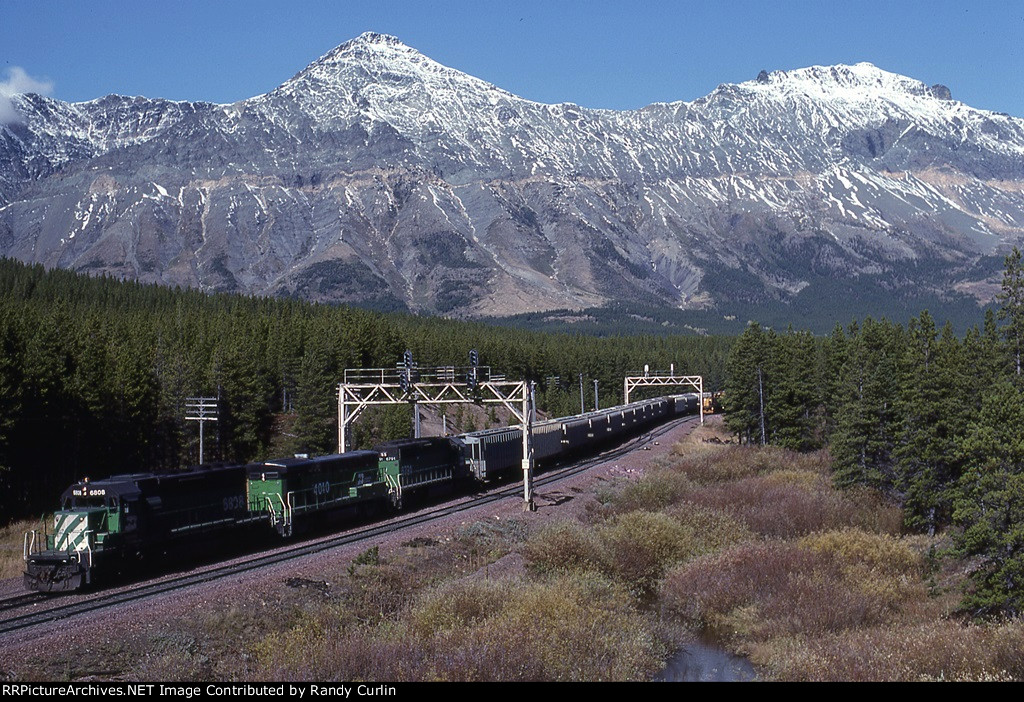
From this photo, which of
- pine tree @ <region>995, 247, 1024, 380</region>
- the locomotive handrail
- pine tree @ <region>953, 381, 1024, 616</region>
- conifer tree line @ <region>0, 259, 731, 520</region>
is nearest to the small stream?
pine tree @ <region>953, 381, 1024, 616</region>

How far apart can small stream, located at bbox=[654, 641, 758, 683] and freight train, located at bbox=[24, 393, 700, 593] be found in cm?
1826

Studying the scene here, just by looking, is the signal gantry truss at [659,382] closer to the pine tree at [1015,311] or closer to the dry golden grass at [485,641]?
the pine tree at [1015,311]

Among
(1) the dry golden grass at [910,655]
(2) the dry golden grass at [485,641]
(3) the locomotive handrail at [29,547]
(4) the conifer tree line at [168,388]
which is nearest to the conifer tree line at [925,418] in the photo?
(1) the dry golden grass at [910,655]

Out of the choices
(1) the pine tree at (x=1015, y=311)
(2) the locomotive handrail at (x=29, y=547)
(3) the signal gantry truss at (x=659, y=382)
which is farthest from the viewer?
(3) the signal gantry truss at (x=659, y=382)

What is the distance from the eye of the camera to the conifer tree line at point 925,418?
28594 millimetres

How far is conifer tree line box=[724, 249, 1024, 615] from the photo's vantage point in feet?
93.8

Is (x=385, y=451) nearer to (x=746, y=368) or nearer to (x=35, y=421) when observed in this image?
(x=35, y=421)

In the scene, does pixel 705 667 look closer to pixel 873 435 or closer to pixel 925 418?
pixel 925 418

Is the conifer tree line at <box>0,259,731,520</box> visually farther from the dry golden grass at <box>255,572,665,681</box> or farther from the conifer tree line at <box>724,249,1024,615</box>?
the dry golden grass at <box>255,572,665,681</box>

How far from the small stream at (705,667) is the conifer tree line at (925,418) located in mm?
7131

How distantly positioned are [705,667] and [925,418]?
21.9 m
